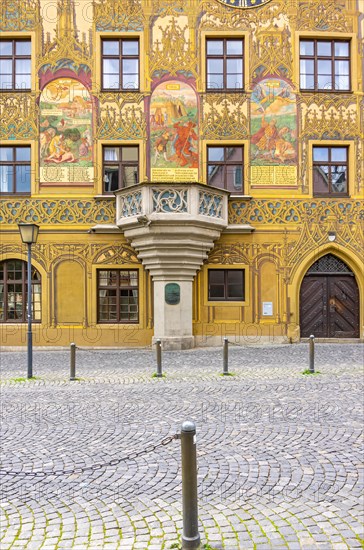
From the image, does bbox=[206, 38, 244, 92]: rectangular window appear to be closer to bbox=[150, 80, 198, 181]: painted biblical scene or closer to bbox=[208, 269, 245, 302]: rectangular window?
bbox=[150, 80, 198, 181]: painted biblical scene

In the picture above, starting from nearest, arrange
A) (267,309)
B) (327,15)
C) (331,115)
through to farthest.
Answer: (267,309) → (331,115) → (327,15)

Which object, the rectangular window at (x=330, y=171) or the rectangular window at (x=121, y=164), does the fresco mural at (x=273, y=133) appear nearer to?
the rectangular window at (x=330, y=171)

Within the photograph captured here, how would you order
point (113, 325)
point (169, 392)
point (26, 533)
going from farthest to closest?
point (113, 325), point (169, 392), point (26, 533)

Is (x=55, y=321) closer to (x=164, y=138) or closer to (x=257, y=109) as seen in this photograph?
(x=164, y=138)

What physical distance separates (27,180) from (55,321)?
16.0 feet

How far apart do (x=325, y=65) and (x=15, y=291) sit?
43.5ft

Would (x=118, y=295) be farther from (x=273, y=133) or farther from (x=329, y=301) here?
(x=273, y=133)

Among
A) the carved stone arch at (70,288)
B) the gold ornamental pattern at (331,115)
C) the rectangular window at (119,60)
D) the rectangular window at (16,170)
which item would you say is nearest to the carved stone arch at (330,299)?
the gold ornamental pattern at (331,115)

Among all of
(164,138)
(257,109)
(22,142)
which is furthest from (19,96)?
(257,109)

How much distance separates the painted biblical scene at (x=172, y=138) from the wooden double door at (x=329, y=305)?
5528 mm

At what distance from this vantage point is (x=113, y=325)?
14398 mm

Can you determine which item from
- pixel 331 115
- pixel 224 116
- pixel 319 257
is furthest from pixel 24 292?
pixel 331 115

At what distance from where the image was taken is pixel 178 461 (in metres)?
4.59

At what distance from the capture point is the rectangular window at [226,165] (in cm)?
1470
